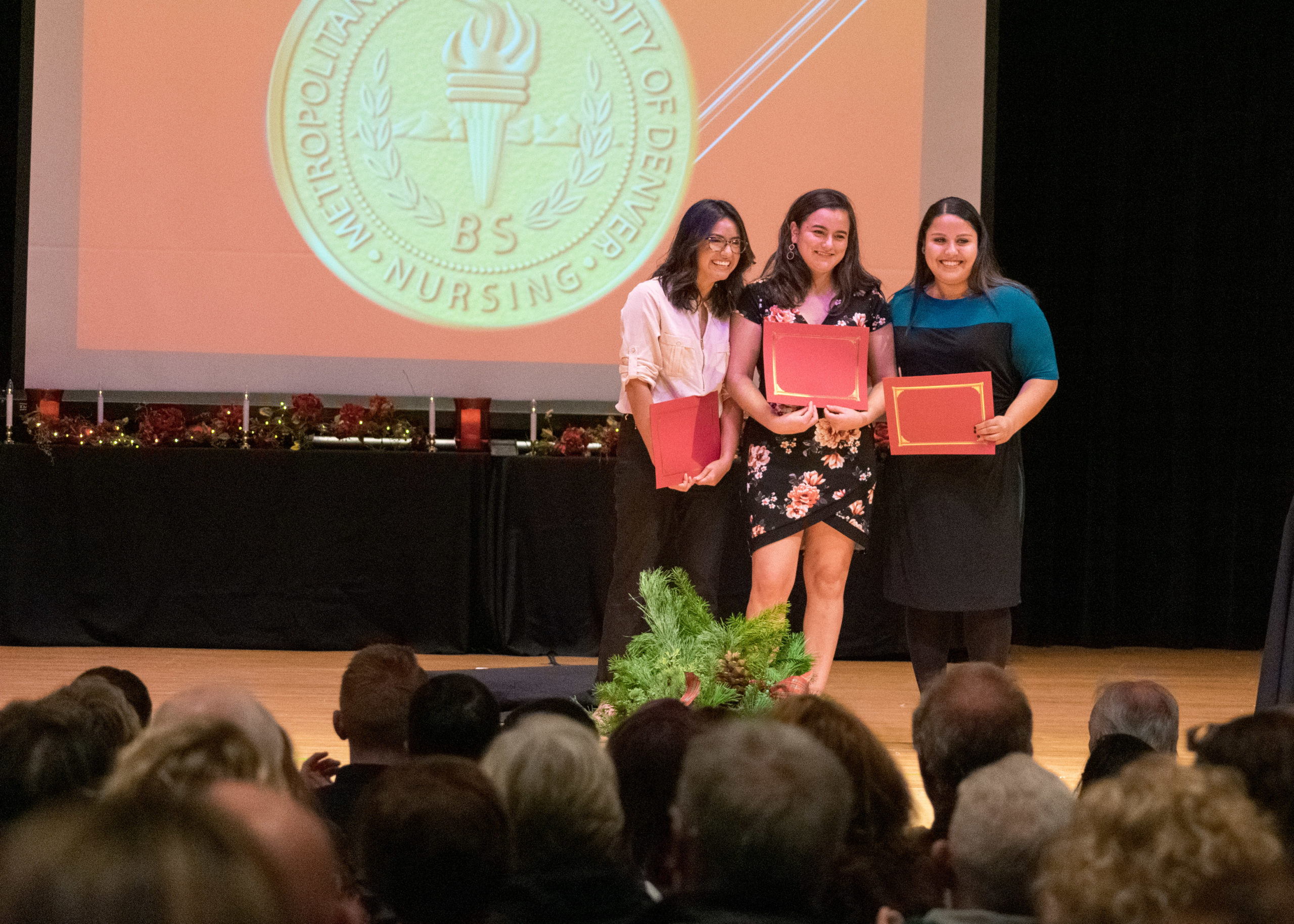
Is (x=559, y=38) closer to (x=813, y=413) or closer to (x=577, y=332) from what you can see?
(x=577, y=332)

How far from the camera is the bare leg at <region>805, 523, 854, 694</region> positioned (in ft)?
11.6

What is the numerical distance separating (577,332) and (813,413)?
2.03 meters

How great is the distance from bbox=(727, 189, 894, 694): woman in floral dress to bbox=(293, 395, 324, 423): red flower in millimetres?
2084

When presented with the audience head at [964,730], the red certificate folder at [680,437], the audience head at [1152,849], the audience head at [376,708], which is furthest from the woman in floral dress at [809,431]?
the audience head at [1152,849]

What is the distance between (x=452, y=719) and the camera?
1.96 metres

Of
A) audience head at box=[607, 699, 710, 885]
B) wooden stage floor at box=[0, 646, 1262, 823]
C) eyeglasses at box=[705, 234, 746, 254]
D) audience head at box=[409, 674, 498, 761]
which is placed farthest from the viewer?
wooden stage floor at box=[0, 646, 1262, 823]

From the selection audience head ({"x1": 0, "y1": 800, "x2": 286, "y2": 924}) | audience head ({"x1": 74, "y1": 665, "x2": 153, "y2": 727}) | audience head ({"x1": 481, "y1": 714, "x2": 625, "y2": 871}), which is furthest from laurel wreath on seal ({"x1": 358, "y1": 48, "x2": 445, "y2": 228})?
audience head ({"x1": 0, "y1": 800, "x2": 286, "y2": 924})

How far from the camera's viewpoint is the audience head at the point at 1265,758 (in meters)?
1.51

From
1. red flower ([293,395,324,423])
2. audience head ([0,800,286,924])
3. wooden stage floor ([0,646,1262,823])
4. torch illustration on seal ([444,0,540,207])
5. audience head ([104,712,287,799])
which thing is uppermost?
torch illustration on seal ([444,0,540,207])

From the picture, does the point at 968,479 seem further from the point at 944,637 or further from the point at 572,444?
the point at 572,444

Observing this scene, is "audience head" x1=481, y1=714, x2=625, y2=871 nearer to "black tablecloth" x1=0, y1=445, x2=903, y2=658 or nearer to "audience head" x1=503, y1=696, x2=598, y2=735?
"audience head" x1=503, y1=696, x2=598, y2=735

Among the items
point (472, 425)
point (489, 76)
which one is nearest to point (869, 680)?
point (472, 425)

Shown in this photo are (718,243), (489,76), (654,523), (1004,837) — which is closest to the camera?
(1004,837)

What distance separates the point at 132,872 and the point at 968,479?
297 centimetres
